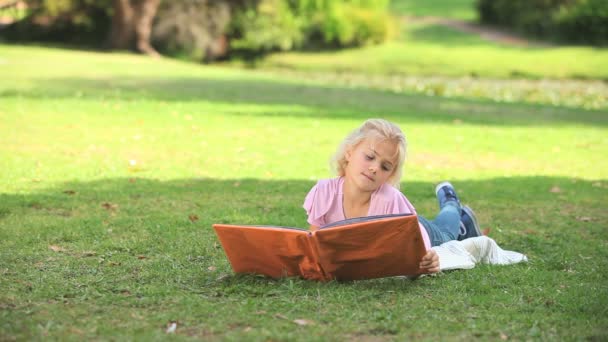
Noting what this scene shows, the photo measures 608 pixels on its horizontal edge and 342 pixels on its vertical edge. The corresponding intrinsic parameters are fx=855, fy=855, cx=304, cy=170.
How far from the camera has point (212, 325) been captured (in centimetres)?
386

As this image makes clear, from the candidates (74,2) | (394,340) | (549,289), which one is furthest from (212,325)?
(74,2)

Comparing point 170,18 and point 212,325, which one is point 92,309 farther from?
point 170,18

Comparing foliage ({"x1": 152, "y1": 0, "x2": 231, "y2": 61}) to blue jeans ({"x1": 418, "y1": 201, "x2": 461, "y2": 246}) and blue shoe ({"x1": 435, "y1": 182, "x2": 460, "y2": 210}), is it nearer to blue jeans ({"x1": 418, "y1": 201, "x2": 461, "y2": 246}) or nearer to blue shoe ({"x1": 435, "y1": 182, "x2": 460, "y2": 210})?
blue shoe ({"x1": 435, "y1": 182, "x2": 460, "y2": 210})

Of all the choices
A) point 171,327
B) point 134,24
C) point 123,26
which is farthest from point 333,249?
point 123,26

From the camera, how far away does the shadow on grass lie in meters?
14.1

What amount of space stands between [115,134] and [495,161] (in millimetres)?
4758

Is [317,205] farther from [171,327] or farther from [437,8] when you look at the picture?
[437,8]

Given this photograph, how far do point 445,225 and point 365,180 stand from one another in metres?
1.02

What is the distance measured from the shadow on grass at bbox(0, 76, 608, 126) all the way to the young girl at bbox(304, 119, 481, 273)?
8390mm

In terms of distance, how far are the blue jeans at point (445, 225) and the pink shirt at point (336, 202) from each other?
0.48 m

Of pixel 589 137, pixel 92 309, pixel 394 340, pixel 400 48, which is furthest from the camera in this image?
pixel 400 48

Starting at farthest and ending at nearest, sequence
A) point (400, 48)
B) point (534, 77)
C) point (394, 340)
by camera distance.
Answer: point (400, 48), point (534, 77), point (394, 340)

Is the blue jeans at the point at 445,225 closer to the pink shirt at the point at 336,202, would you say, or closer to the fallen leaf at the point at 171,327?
the pink shirt at the point at 336,202

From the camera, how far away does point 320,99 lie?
1606cm
